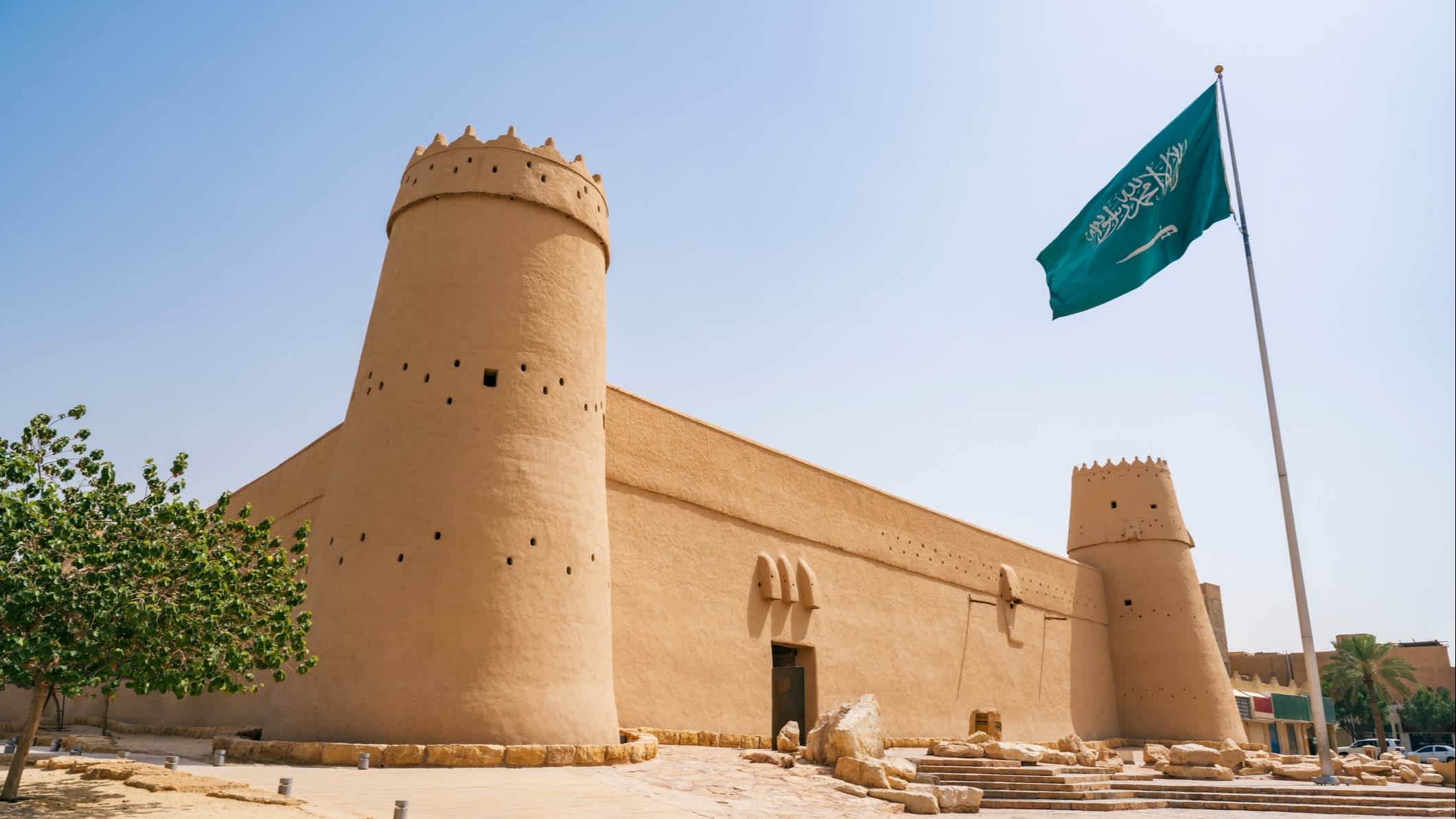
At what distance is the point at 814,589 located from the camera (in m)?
18.6

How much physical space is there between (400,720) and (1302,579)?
35.1 feet

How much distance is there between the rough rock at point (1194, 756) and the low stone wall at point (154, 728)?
1243 centimetres

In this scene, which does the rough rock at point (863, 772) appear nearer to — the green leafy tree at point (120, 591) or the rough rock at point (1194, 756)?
the rough rock at point (1194, 756)

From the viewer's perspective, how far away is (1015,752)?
41.2ft

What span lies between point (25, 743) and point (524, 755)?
4.83 m

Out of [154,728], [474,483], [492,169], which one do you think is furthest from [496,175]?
[154,728]

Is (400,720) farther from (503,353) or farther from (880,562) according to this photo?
(880,562)

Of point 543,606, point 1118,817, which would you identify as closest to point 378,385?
point 543,606

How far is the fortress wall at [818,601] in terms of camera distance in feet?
51.8

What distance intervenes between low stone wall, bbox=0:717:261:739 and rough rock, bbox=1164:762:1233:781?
12.3 m

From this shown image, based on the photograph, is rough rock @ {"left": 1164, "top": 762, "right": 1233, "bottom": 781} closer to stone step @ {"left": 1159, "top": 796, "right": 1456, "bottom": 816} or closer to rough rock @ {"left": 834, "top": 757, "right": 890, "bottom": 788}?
stone step @ {"left": 1159, "top": 796, "right": 1456, "bottom": 816}

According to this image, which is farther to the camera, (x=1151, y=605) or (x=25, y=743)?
(x=1151, y=605)

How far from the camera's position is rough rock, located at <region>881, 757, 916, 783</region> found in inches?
447

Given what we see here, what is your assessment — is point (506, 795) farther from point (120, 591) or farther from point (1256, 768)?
point (1256, 768)
